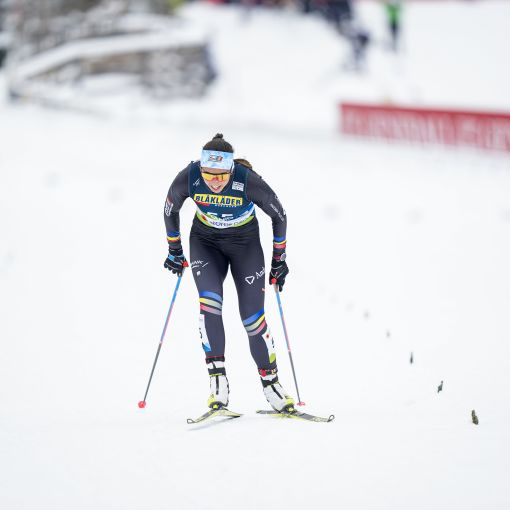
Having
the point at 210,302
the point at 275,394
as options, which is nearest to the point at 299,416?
the point at 275,394

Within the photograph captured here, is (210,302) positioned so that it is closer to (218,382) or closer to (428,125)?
(218,382)

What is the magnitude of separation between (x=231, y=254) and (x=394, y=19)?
2368 centimetres

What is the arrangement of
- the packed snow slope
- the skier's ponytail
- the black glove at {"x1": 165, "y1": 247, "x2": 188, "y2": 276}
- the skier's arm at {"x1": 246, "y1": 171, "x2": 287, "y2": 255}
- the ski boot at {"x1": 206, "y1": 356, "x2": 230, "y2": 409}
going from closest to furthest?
1. the packed snow slope
2. the skier's ponytail
3. the skier's arm at {"x1": 246, "y1": 171, "x2": 287, "y2": 255}
4. the ski boot at {"x1": 206, "y1": 356, "x2": 230, "y2": 409}
5. the black glove at {"x1": 165, "y1": 247, "x2": 188, "y2": 276}

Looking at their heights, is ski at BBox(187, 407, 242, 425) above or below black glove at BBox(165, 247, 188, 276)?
below

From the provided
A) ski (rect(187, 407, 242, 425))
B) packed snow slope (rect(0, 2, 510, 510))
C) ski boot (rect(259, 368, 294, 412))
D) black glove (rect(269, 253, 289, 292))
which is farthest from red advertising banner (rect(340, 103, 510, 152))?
ski (rect(187, 407, 242, 425))

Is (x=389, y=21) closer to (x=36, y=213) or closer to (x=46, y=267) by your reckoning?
(x=36, y=213)

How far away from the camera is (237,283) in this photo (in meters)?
6.34

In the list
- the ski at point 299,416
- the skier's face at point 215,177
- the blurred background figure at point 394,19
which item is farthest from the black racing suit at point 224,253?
the blurred background figure at point 394,19

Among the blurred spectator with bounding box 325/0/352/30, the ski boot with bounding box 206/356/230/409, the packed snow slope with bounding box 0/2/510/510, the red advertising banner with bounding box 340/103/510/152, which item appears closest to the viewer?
the packed snow slope with bounding box 0/2/510/510

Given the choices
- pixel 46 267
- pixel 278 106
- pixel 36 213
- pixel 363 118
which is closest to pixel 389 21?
pixel 278 106

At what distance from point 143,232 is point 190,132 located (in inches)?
319

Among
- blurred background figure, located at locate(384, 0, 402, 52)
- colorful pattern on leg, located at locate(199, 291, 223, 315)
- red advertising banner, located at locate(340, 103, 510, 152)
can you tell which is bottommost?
colorful pattern on leg, located at locate(199, 291, 223, 315)

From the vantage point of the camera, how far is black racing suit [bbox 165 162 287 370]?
6113 millimetres

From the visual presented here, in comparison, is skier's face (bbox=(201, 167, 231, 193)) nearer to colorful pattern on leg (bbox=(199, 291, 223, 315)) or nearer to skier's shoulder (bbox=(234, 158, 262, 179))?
skier's shoulder (bbox=(234, 158, 262, 179))
